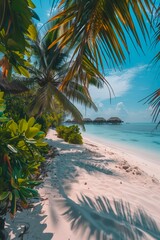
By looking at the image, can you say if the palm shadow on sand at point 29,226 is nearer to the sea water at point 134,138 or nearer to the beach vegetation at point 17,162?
the beach vegetation at point 17,162

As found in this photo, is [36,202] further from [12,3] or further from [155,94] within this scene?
[12,3]

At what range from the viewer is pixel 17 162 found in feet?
5.22

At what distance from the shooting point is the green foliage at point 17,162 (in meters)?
1.38

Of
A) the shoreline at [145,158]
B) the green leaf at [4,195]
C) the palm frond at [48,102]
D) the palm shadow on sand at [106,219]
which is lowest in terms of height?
the shoreline at [145,158]

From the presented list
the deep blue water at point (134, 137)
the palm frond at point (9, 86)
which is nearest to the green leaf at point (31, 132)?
the deep blue water at point (134, 137)

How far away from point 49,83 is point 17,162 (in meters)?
7.60

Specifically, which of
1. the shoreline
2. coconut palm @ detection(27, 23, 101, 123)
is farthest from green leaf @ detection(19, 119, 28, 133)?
coconut palm @ detection(27, 23, 101, 123)

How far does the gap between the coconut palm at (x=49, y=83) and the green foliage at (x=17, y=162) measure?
6.28 m

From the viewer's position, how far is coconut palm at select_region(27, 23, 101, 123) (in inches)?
322

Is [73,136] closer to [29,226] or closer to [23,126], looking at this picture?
[29,226]

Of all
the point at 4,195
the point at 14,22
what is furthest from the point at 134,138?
the point at 14,22

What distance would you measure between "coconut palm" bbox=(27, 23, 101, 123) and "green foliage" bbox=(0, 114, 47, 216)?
6.28 m

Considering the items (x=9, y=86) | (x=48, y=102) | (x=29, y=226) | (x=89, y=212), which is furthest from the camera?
(x=48, y=102)

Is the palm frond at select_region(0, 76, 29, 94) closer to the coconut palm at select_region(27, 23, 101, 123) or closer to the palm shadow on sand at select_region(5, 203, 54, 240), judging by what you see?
the coconut palm at select_region(27, 23, 101, 123)
